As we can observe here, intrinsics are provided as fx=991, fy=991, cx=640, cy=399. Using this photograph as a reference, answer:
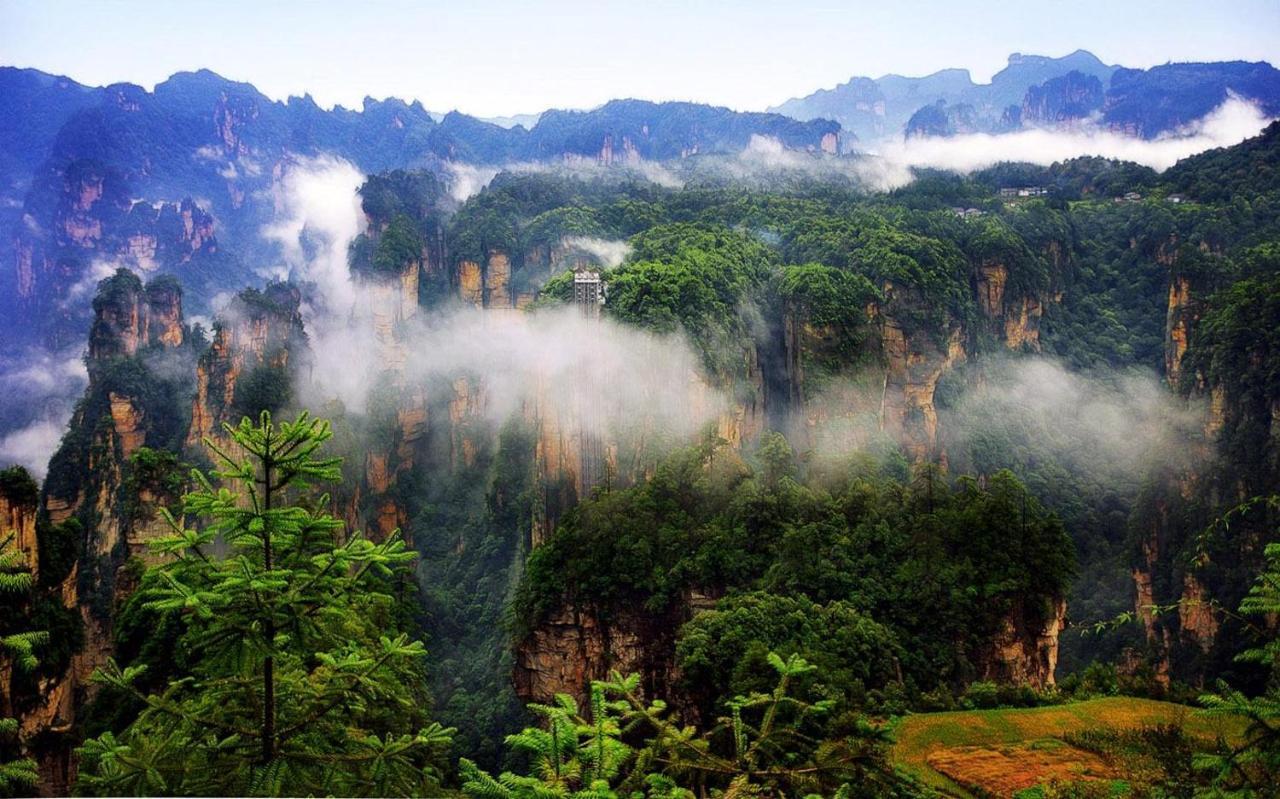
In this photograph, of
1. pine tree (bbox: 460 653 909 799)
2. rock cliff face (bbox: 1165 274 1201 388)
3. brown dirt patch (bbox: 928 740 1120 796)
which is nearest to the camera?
pine tree (bbox: 460 653 909 799)

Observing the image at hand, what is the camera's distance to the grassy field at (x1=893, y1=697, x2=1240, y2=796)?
13.2m

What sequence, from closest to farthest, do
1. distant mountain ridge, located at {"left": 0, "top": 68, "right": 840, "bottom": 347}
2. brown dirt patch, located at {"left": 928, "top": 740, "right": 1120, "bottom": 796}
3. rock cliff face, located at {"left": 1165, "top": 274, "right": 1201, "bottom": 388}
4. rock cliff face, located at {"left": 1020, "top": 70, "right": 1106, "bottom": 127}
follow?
brown dirt patch, located at {"left": 928, "top": 740, "right": 1120, "bottom": 796}, rock cliff face, located at {"left": 1165, "top": 274, "right": 1201, "bottom": 388}, distant mountain ridge, located at {"left": 0, "top": 68, "right": 840, "bottom": 347}, rock cliff face, located at {"left": 1020, "top": 70, "right": 1106, "bottom": 127}

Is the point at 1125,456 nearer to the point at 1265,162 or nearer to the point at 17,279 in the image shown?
the point at 1265,162

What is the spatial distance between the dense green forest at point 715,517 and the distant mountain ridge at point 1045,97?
36765mm

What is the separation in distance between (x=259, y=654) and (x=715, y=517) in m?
22.2

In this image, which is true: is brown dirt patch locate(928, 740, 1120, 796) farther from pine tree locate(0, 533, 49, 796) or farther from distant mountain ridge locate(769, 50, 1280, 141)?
distant mountain ridge locate(769, 50, 1280, 141)

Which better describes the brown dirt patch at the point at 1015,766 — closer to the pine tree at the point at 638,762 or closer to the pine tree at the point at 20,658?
the pine tree at the point at 638,762

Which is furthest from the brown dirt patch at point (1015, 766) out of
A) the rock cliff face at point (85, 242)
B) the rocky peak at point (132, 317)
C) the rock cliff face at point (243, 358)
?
the rock cliff face at point (85, 242)

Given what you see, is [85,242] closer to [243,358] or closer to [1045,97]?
[243,358]

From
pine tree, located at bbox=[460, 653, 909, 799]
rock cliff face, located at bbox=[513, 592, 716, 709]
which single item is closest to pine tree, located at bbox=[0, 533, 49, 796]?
pine tree, located at bbox=[460, 653, 909, 799]

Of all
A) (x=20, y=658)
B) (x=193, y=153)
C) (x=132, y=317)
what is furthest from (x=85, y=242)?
(x=20, y=658)

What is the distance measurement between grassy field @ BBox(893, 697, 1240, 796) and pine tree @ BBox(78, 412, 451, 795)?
28.0 ft

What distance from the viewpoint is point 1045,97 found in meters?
130

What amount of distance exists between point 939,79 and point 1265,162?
117 meters
